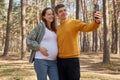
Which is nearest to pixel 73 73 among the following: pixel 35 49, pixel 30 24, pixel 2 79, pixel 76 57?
pixel 76 57

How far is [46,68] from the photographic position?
5539 millimetres

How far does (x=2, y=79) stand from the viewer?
13.0 m

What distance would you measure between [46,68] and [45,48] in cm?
35

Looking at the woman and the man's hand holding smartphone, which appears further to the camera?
the woman

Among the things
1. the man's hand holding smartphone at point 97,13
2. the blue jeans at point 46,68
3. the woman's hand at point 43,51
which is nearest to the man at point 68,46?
the blue jeans at point 46,68

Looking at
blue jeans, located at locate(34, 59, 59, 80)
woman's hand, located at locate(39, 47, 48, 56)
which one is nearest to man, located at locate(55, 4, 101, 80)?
blue jeans, located at locate(34, 59, 59, 80)

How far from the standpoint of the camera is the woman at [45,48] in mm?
5516

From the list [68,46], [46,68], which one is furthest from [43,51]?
[68,46]

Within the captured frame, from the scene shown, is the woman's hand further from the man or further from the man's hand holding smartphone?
the man's hand holding smartphone

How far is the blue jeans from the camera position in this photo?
5527 mm

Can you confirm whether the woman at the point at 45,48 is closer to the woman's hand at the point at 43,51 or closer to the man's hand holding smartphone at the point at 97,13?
the woman's hand at the point at 43,51

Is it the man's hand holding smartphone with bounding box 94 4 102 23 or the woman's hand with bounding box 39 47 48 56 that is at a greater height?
the man's hand holding smartphone with bounding box 94 4 102 23

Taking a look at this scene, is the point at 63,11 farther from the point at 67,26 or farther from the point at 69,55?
the point at 69,55

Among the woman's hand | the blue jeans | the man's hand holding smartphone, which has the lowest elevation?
the blue jeans
